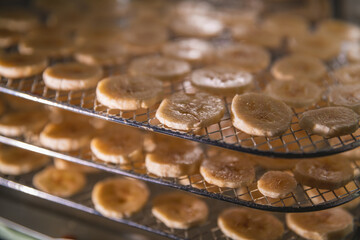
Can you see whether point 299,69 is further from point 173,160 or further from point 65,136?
point 65,136

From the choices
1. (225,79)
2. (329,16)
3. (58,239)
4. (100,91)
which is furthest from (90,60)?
(329,16)

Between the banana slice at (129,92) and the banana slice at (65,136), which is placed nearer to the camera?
the banana slice at (129,92)

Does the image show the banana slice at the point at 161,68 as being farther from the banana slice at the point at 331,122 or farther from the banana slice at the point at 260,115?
the banana slice at the point at 331,122

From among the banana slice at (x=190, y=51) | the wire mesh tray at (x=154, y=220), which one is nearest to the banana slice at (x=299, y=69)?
the banana slice at (x=190, y=51)

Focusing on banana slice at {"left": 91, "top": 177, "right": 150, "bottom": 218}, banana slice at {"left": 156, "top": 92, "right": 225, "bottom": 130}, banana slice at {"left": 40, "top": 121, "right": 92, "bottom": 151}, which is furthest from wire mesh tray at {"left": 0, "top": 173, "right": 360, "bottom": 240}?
banana slice at {"left": 156, "top": 92, "right": 225, "bottom": 130}

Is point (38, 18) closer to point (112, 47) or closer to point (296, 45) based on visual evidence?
point (112, 47)

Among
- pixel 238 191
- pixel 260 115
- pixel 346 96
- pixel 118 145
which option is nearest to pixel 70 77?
pixel 118 145

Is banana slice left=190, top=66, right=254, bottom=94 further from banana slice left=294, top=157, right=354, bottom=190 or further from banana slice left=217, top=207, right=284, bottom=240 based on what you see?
banana slice left=217, top=207, right=284, bottom=240
